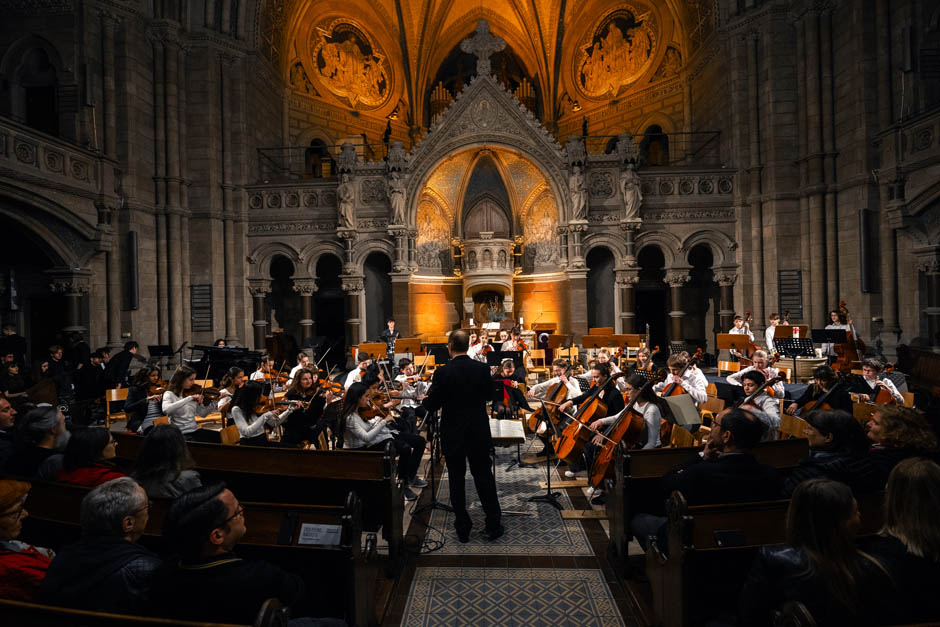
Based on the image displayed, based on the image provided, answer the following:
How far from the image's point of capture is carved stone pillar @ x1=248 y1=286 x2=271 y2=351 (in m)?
17.6

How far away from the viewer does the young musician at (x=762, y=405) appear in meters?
5.42

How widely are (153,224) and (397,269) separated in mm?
7422

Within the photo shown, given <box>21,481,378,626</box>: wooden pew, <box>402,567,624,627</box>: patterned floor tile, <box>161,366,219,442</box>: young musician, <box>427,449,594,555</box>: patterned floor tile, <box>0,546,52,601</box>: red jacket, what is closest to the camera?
<box>0,546,52,601</box>: red jacket

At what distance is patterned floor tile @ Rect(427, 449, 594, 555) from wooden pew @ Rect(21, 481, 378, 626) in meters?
1.70

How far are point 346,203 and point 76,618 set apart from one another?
16431mm

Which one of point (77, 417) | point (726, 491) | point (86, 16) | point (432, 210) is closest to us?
point (726, 491)

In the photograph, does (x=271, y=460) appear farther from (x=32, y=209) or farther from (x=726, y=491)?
(x=32, y=209)

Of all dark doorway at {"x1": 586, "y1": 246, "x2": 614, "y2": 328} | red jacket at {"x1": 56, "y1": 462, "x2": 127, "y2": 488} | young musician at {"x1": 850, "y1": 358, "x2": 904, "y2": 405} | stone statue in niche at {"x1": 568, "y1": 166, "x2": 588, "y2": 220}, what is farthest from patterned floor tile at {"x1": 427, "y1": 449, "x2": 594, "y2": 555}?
dark doorway at {"x1": 586, "y1": 246, "x2": 614, "y2": 328}

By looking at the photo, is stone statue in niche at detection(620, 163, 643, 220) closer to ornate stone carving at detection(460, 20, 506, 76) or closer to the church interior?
the church interior

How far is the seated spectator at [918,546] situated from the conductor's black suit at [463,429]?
331 centimetres

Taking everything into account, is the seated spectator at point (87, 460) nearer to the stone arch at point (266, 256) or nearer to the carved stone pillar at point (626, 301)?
the stone arch at point (266, 256)

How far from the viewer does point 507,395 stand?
827cm

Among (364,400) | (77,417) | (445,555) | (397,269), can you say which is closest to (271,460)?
(364,400)

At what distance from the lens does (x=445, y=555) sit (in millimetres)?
4867
